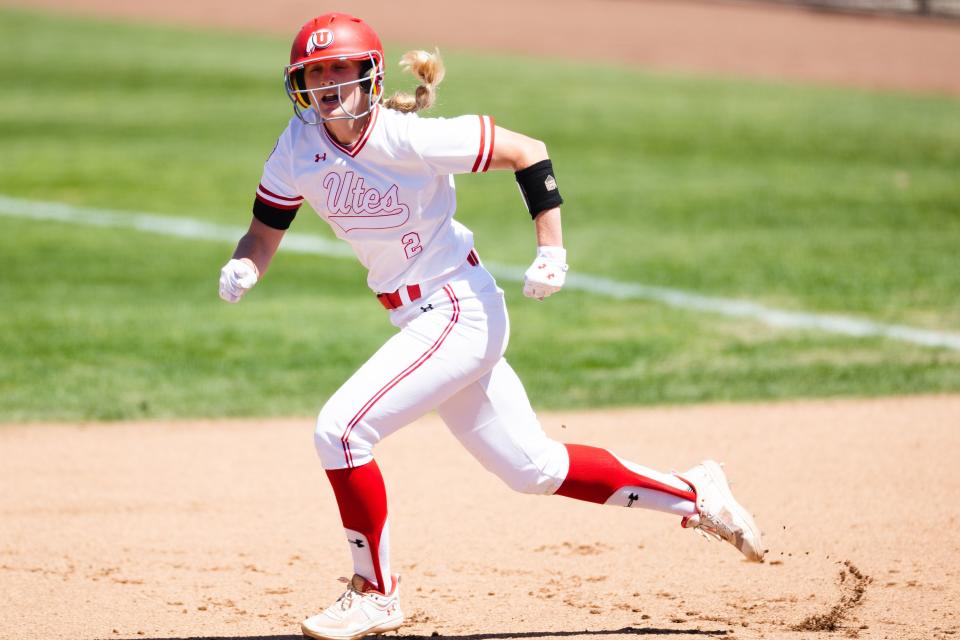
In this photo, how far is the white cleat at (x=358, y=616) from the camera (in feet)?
14.1

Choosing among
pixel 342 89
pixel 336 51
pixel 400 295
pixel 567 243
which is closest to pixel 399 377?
pixel 400 295

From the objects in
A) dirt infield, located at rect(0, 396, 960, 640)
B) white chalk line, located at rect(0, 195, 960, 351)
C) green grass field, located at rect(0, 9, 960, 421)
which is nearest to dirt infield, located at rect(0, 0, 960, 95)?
green grass field, located at rect(0, 9, 960, 421)

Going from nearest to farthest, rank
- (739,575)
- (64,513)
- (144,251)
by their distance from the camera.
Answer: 1. (739,575)
2. (64,513)
3. (144,251)

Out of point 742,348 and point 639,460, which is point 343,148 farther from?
point 742,348

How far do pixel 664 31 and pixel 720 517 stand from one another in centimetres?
2161

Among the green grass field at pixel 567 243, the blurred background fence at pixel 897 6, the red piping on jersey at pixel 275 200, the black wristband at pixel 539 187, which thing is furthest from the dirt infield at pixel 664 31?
the red piping on jersey at pixel 275 200

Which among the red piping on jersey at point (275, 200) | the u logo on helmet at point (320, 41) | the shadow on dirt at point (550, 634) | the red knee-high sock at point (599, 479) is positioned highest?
the u logo on helmet at point (320, 41)

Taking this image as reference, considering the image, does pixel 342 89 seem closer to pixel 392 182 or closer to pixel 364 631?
pixel 392 182

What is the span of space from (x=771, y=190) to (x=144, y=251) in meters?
6.76

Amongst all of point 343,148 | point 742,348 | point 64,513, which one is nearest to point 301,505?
point 64,513

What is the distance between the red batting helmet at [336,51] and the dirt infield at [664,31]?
694 inches

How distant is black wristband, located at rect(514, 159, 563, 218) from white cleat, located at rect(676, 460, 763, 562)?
1206mm

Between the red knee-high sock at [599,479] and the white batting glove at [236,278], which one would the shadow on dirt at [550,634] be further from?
the white batting glove at [236,278]

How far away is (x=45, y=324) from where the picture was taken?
9359mm
